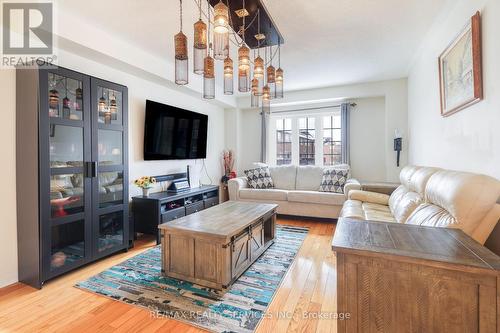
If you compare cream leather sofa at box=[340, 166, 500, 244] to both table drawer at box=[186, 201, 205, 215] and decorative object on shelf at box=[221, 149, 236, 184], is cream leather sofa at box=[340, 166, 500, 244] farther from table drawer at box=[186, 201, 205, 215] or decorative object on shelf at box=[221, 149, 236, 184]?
decorative object on shelf at box=[221, 149, 236, 184]

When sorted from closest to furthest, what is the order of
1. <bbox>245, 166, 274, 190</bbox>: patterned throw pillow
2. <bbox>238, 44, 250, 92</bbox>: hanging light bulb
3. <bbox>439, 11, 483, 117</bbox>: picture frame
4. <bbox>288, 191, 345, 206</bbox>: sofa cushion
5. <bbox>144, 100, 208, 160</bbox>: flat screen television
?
<bbox>439, 11, 483, 117</bbox>: picture frame
<bbox>238, 44, 250, 92</bbox>: hanging light bulb
<bbox>144, 100, 208, 160</bbox>: flat screen television
<bbox>288, 191, 345, 206</bbox>: sofa cushion
<bbox>245, 166, 274, 190</bbox>: patterned throw pillow

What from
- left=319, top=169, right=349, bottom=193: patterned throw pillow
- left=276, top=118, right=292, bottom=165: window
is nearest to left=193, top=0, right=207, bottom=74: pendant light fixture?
left=319, top=169, right=349, bottom=193: patterned throw pillow

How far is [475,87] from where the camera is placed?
1741 mm

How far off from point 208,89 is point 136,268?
1894mm

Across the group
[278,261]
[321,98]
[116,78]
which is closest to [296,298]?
[278,261]

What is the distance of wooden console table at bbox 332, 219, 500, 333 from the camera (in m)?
0.99

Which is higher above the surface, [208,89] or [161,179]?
[208,89]

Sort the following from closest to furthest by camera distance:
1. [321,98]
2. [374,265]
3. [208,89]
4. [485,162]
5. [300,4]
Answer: [374,265] < [485,162] < [300,4] < [208,89] < [321,98]

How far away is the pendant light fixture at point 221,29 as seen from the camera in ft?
4.92

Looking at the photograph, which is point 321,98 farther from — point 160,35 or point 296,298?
point 296,298

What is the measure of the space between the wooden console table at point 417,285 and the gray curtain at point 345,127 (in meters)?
3.58

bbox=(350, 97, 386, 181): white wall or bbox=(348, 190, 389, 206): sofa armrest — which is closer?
bbox=(348, 190, 389, 206): sofa armrest

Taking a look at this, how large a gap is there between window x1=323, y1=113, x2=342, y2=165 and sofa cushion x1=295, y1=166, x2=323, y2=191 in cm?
52

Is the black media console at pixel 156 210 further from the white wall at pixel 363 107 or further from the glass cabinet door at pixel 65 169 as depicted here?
the white wall at pixel 363 107
